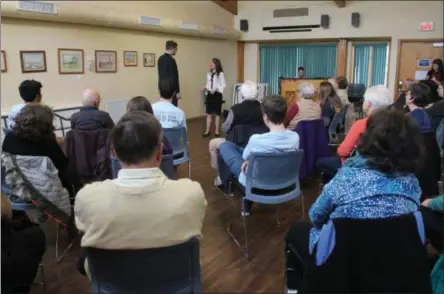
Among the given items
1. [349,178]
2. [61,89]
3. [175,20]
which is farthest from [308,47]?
[349,178]

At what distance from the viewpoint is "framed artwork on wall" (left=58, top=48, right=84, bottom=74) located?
6840 millimetres

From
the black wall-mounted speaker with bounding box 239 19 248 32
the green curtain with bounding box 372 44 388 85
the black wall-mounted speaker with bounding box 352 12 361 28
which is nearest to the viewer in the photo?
the black wall-mounted speaker with bounding box 352 12 361 28

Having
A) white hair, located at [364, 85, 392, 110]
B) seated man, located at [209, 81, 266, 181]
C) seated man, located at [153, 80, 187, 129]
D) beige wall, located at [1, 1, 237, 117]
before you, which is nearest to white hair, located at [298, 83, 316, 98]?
seated man, located at [209, 81, 266, 181]

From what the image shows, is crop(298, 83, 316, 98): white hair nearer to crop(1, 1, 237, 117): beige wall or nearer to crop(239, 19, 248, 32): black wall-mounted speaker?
crop(1, 1, 237, 117): beige wall

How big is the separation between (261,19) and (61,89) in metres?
5.98

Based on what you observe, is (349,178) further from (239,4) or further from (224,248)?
(239,4)

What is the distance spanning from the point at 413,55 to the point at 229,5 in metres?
4.66

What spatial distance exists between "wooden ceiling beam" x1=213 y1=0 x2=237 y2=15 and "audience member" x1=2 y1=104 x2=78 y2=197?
8381 mm

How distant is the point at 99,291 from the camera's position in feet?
4.93

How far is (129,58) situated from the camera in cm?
812

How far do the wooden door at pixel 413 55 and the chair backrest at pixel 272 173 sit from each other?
7.69m

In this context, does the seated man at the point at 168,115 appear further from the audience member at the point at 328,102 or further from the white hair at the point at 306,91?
the audience member at the point at 328,102

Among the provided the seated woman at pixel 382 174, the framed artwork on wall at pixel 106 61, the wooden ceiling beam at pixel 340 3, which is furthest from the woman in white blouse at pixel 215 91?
the seated woman at pixel 382 174

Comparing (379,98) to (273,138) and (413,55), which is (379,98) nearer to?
(273,138)
